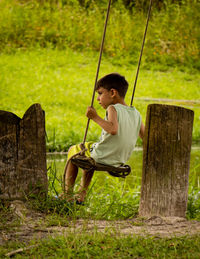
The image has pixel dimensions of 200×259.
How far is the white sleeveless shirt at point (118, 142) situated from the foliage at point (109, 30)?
30.7 ft

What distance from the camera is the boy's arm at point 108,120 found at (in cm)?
320

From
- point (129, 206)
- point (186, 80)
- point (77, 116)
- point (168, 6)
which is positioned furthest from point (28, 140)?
point (168, 6)

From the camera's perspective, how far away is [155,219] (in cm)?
323

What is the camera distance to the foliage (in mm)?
12875

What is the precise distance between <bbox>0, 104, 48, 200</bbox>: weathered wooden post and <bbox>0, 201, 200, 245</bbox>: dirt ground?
0.36 ft

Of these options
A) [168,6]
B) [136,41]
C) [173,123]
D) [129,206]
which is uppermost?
[168,6]

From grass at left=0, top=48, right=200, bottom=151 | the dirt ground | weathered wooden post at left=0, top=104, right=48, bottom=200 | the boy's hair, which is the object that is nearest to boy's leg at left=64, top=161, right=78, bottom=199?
weathered wooden post at left=0, top=104, right=48, bottom=200

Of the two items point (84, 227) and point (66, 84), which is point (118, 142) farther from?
point (66, 84)

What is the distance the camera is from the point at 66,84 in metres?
10.8

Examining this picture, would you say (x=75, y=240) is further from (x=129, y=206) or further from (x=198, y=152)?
(x=198, y=152)

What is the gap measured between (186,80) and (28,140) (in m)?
9.42

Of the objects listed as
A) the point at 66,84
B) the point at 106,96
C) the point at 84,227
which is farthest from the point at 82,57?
the point at 84,227

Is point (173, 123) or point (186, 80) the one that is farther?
point (186, 80)

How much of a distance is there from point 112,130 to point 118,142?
14 cm
